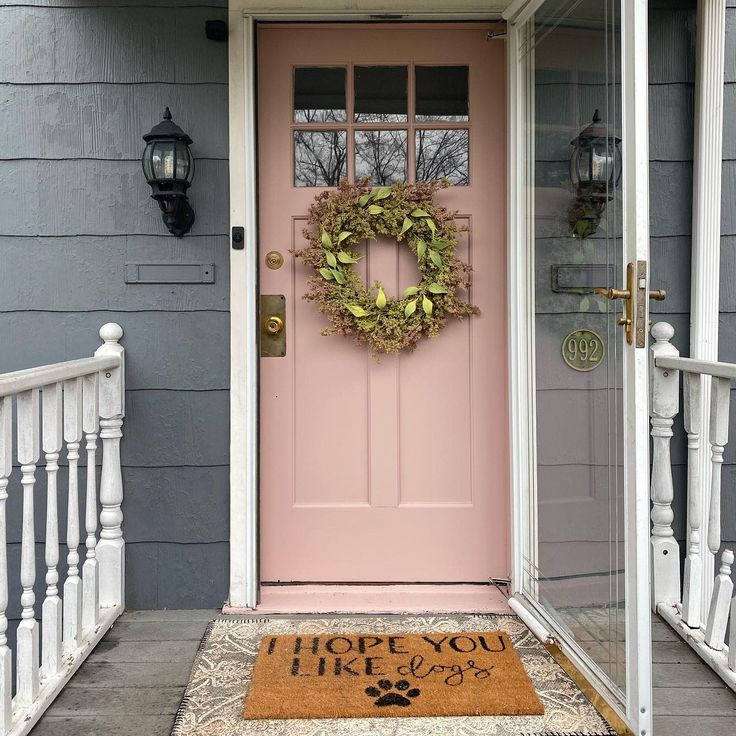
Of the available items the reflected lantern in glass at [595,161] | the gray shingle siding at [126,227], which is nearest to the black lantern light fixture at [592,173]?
the reflected lantern in glass at [595,161]

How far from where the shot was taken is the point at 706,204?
2404 millimetres

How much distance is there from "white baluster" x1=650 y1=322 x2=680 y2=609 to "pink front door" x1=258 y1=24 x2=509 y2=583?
485mm

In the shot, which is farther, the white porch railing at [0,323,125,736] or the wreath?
the wreath

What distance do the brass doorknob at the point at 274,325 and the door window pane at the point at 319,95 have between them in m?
0.69

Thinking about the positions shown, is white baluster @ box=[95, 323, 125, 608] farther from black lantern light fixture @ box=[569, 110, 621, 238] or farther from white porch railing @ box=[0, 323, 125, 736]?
black lantern light fixture @ box=[569, 110, 621, 238]

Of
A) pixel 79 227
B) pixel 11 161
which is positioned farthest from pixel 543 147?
Answer: pixel 11 161

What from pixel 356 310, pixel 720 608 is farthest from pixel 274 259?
pixel 720 608

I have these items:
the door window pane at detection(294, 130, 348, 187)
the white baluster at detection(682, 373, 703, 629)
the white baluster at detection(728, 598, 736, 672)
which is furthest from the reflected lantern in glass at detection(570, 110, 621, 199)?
the white baluster at detection(728, 598, 736, 672)

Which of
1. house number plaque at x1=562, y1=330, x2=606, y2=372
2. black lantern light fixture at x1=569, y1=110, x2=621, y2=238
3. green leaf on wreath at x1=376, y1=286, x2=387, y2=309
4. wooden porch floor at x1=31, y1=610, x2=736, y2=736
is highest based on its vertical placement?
black lantern light fixture at x1=569, y1=110, x2=621, y2=238

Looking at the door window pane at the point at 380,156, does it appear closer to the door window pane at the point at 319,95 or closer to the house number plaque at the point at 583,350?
the door window pane at the point at 319,95

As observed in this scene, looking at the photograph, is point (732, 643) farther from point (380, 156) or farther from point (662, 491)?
point (380, 156)

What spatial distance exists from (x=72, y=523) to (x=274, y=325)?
2.95 ft

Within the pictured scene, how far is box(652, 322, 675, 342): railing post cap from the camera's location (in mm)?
2373

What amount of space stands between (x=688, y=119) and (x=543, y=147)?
0.62m
